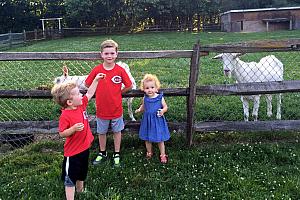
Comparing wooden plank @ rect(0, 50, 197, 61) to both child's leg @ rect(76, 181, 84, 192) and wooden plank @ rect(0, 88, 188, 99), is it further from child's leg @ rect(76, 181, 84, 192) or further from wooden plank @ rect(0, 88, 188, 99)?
child's leg @ rect(76, 181, 84, 192)

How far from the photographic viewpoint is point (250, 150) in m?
5.58

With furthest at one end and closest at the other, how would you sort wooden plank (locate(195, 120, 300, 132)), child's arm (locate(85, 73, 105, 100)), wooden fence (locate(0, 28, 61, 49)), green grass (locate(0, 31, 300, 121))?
wooden fence (locate(0, 28, 61, 49))
green grass (locate(0, 31, 300, 121))
wooden plank (locate(195, 120, 300, 132))
child's arm (locate(85, 73, 105, 100))

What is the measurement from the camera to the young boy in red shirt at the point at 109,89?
505 cm

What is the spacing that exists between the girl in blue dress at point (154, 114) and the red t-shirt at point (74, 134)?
1.21 meters

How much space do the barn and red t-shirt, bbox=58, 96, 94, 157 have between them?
33101mm

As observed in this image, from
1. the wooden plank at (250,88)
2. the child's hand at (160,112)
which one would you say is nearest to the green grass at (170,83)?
the wooden plank at (250,88)

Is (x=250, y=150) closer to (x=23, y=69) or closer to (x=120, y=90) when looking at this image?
(x=120, y=90)

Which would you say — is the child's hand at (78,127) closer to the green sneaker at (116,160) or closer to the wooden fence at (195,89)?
the green sneaker at (116,160)

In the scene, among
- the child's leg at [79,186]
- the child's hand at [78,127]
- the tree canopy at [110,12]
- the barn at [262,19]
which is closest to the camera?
the child's hand at [78,127]

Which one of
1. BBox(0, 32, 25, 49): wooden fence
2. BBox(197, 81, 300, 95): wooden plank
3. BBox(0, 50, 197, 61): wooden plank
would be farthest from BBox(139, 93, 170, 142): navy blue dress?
BBox(0, 32, 25, 49): wooden fence

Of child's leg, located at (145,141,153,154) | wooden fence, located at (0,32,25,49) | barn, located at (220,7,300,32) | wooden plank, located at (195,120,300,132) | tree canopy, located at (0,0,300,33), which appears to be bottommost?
child's leg, located at (145,141,153,154)

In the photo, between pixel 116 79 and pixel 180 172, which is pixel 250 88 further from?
pixel 116 79

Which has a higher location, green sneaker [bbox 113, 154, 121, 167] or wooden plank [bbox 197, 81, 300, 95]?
wooden plank [bbox 197, 81, 300, 95]

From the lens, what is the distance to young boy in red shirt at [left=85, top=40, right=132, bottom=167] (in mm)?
5046
